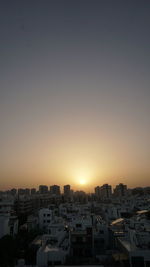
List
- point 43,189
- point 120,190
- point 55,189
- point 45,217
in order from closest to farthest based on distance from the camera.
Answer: point 45,217, point 120,190, point 43,189, point 55,189

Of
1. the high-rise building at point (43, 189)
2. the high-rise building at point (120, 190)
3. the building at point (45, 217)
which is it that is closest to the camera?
the building at point (45, 217)

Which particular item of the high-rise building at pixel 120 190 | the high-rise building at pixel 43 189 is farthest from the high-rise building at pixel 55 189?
the high-rise building at pixel 120 190

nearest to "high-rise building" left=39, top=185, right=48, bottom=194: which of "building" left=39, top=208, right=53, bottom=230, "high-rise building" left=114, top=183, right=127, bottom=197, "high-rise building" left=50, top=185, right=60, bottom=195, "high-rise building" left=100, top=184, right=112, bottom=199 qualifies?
"high-rise building" left=50, top=185, right=60, bottom=195

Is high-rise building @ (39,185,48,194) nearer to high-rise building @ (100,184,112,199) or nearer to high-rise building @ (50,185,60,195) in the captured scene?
high-rise building @ (50,185,60,195)

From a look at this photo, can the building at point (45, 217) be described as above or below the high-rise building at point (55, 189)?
below

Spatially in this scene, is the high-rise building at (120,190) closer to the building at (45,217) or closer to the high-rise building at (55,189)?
the high-rise building at (55,189)

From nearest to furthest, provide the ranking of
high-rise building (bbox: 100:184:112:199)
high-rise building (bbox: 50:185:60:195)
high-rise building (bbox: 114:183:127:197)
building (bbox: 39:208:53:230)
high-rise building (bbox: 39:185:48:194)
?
building (bbox: 39:208:53:230), high-rise building (bbox: 114:183:127:197), high-rise building (bbox: 100:184:112:199), high-rise building (bbox: 39:185:48:194), high-rise building (bbox: 50:185:60:195)

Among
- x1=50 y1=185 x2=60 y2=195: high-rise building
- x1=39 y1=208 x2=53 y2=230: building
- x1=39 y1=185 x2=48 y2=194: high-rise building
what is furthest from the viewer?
x1=50 y1=185 x2=60 y2=195: high-rise building

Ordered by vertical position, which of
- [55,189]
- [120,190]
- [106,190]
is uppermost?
[55,189]

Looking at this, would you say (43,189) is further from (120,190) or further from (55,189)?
(120,190)

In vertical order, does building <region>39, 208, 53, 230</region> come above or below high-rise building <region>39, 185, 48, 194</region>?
below

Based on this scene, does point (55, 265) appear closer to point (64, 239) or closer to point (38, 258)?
point (38, 258)

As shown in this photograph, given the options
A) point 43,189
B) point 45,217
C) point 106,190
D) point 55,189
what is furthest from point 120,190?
point 45,217

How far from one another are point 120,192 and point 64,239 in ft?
227
